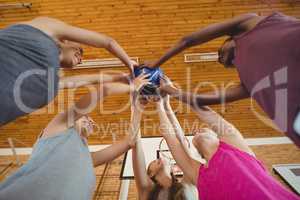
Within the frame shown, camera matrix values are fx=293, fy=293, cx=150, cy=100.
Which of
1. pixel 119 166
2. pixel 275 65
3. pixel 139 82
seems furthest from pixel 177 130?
pixel 119 166

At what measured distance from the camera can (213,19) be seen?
3734 mm

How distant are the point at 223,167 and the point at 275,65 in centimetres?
67

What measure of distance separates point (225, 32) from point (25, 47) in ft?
2.78

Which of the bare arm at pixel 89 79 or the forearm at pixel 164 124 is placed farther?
the forearm at pixel 164 124

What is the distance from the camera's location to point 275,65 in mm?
1040

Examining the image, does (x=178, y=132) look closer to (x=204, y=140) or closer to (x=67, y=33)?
(x=204, y=140)

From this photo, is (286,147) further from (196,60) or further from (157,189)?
(157,189)

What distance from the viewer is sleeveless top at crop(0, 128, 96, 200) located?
118 cm

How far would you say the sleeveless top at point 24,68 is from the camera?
1122 mm

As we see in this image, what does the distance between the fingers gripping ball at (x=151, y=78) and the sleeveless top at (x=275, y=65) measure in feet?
2.06

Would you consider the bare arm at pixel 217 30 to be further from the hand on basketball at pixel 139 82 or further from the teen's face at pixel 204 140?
the teen's face at pixel 204 140

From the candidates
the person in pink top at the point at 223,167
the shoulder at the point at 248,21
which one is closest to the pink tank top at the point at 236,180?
the person in pink top at the point at 223,167

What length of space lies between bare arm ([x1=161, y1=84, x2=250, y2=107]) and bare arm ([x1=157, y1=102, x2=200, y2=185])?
0.77 feet

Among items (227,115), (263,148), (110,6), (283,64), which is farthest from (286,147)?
(283,64)
